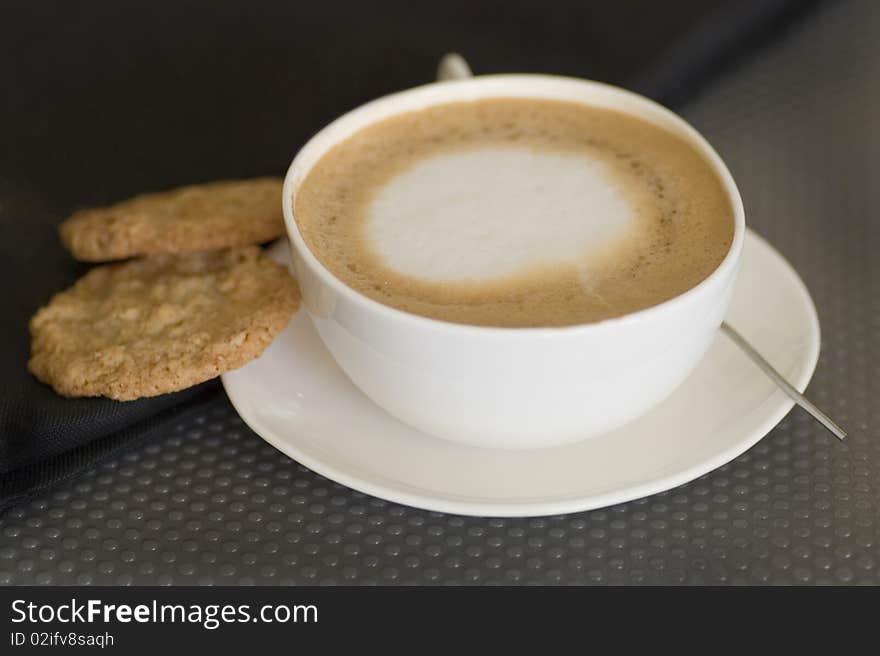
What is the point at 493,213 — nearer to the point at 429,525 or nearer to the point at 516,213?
the point at 516,213

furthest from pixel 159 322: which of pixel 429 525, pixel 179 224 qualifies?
pixel 429 525

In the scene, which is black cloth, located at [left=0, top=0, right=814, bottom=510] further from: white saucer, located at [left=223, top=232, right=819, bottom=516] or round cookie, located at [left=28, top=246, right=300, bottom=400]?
white saucer, located at [left=223, top=232, right=819, bottom=516]

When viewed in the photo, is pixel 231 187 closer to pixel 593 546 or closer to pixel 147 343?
pixel 147 343

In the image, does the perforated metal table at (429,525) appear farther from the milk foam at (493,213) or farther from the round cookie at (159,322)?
the milk foam at (493,213)

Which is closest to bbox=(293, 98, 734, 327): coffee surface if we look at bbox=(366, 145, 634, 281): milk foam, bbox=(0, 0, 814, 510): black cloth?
bbox=(366, 145, 634, 281): milk foam

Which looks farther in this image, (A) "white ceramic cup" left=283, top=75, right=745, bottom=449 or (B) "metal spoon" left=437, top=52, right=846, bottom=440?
(B) "metal spoon" left=437, top=52, right=846, bottom=440

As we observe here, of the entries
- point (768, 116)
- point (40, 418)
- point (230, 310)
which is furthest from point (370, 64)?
point (40, 418)

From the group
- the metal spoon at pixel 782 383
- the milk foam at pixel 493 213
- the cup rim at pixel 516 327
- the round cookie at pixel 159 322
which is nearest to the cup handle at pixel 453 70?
the cup rim at pixel 516 327
